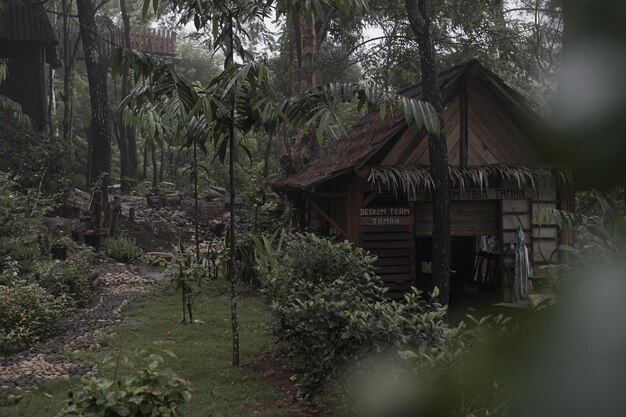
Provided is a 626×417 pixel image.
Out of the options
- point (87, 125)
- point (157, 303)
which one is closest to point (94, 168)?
point (157, 303)

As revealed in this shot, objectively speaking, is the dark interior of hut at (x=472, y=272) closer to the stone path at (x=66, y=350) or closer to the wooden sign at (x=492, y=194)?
the wooden sign at (x=492, y=194)

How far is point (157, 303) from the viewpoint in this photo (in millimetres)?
9688

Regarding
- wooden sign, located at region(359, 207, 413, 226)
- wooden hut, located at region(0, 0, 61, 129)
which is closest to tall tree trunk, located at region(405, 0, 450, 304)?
wooden sign, located at region(359, 207, 413, 226)

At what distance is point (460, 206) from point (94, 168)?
9.92 metres

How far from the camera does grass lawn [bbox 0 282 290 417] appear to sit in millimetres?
5156

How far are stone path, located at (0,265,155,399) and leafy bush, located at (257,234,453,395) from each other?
219 centimetres

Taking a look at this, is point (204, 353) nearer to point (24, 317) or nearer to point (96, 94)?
point (24, 317)

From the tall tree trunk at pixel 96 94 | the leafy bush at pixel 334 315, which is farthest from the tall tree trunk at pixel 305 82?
the leafy bush at pixel 334 315

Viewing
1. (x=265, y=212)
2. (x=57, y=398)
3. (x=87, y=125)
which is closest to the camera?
(x=57, y=398)

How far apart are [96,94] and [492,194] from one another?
35.6 feet

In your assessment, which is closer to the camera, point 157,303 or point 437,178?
point 437,178

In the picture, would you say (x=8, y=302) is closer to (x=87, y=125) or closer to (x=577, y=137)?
(x=577, y=137)

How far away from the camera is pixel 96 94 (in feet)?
50.9

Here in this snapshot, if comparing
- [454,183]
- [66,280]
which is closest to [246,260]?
[66,280]
